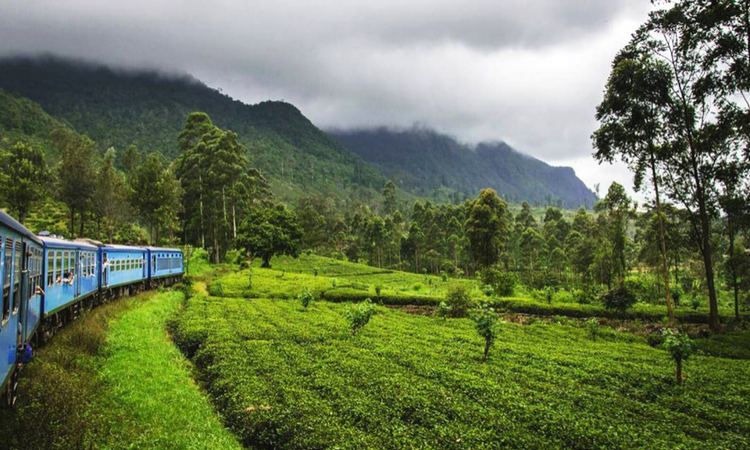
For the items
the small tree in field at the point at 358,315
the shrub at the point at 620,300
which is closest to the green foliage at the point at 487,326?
the small tree in field at the point at 358,315

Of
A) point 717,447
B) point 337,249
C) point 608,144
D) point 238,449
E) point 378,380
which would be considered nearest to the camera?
point 717,447

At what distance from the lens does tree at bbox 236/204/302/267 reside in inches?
1934

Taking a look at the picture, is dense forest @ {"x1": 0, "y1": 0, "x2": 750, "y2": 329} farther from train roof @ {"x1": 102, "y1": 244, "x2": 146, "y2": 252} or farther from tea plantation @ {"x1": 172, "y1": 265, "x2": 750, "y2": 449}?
train roof @ {"x1": 102, "y1": 244, "x2": 146, "y2": 252}

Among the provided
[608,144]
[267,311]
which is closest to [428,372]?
[267,311]

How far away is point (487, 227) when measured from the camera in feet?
139

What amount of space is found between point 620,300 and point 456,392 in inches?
770

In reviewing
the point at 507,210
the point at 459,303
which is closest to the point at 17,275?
the point at 459,303

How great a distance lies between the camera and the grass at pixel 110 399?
24.3 feet

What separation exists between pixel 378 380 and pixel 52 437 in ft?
21.3

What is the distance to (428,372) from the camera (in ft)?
36.9

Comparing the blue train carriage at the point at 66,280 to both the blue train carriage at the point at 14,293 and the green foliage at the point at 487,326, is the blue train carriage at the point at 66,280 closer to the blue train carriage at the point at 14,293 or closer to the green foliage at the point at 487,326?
the blue train carriage at the point at 14,293

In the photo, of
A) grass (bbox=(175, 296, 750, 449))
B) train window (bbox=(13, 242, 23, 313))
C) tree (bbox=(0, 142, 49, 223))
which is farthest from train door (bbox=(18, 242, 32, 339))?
tree (bbox=(0, 142, 49, 223))

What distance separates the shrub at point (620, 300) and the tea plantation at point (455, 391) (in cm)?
731

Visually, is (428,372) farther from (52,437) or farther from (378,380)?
(52,437)
